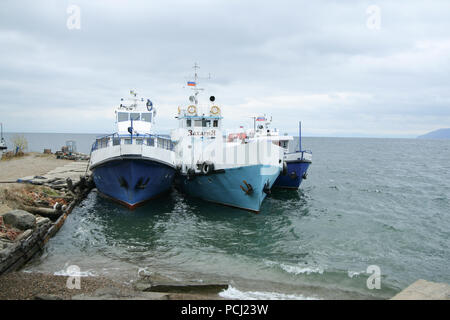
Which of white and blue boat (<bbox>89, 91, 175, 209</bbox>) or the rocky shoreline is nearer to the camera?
the rocky shoreline

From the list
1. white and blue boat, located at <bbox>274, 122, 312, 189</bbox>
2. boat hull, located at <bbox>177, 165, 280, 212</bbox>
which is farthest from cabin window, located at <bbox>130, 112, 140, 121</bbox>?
white and blue boat, located at <bbox>274, 122, 312, 189</bbox>

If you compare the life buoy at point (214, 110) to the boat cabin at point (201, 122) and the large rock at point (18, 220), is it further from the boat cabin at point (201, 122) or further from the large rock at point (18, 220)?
the large rock at point (18, 220)

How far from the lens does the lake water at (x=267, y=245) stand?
929 cm

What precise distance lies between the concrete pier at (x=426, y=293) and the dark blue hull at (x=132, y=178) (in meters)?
13.2

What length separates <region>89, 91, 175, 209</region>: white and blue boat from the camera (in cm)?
1572

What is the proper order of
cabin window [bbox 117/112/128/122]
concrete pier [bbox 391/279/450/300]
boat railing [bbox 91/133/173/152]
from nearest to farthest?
1. concrete pier [bbox 391/279/450/300]
2. boat railing [bbox 91/133/173/152]
3. cabin window [bbox 117/112/128/122]

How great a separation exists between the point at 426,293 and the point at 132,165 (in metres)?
13.6

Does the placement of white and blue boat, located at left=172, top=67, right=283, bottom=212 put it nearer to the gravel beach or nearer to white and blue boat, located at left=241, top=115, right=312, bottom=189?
white and blue boat, located at left=241, top=115, right=312, bottom=189

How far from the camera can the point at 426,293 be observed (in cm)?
664

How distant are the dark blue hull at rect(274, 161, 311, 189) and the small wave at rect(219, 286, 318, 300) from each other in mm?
15774

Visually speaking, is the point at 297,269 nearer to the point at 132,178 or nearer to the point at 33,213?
the point at 132,178

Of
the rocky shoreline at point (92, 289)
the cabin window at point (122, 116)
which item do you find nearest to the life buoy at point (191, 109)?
the cabin window at point (122, 116)
